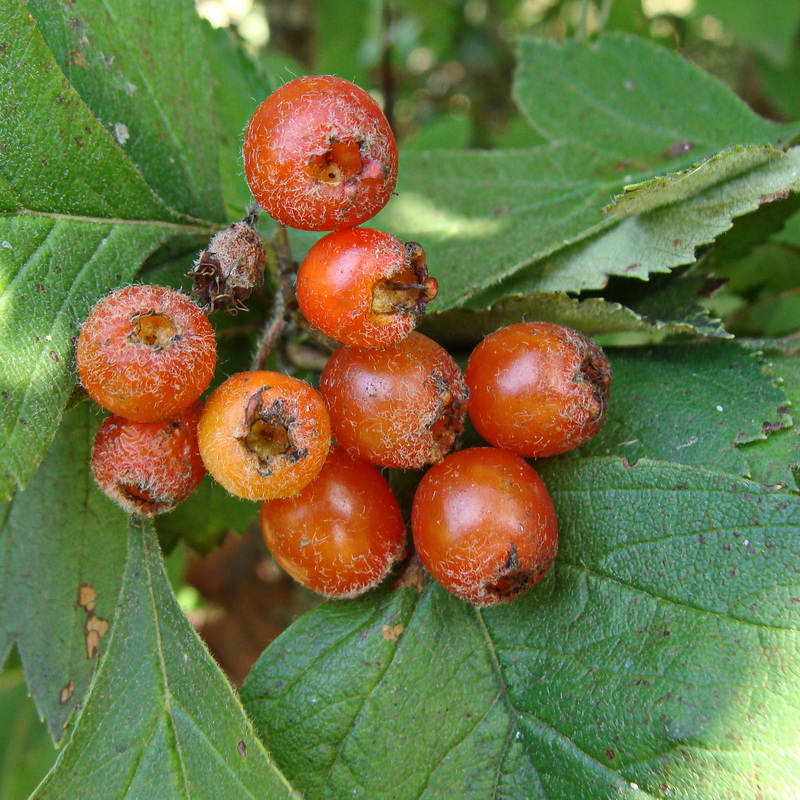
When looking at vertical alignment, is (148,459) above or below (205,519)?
above

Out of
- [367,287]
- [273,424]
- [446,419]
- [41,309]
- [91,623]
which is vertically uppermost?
[41,309]

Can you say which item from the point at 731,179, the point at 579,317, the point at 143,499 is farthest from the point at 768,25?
the point at 143,499

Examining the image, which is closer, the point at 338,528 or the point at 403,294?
the point at 403,294

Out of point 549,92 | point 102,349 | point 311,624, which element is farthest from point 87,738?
point 549,92

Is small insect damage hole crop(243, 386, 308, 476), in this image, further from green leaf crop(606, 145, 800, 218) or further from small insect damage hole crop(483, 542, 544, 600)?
green leaf crop(606, 145, 800, 218)

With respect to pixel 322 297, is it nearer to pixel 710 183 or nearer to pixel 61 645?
pixel 710 183

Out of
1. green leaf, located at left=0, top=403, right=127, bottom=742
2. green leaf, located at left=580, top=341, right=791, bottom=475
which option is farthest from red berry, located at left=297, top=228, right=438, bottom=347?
green leaf, located at left=0, top=403, right=127, bottom=742

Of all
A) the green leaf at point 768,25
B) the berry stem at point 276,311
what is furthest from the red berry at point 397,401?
the green leaf at point 768,25

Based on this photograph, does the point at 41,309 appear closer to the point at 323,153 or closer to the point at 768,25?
the point at 323,153
